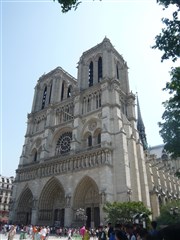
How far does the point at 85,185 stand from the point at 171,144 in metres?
16.8

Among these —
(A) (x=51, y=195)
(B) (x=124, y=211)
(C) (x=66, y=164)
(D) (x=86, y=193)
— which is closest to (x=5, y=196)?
(A) (x=51, y=195)

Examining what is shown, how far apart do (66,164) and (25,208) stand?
1011 centimetres

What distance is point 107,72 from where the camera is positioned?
33469 mm

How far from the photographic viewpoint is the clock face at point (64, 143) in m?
33.1

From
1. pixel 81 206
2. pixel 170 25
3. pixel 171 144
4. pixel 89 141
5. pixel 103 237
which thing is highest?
pixel 89 141

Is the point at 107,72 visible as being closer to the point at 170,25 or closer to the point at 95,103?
the point at 95,103

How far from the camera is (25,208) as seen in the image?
107 feet

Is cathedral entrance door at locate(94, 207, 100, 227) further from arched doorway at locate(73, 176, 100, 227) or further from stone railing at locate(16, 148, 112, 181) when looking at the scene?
stone railing at locate(16, 148, 112, 181)

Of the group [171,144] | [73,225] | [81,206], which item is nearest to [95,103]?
[81,206]

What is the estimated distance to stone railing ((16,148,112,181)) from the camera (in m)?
26.2

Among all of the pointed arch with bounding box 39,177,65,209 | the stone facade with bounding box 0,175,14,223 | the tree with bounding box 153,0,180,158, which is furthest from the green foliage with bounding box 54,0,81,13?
the stone facade with bounding box 0,175,14,223

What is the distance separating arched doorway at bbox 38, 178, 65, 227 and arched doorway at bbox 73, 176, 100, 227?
3.22 m

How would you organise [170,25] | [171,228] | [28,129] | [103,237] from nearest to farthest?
[171,228] < [170,25] < [103,237] < [28,129]

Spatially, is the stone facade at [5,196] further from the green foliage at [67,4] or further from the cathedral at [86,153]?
the green foliage at [67,4]
